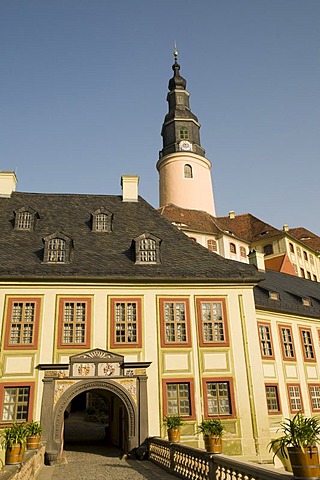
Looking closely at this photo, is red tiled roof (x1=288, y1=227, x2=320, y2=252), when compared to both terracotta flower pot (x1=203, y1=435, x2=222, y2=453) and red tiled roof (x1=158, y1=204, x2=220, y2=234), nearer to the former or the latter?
red tiled roof (x1=158, y1=204, x2=220, y2=234)

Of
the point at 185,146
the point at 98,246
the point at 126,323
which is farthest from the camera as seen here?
the point at 185,146

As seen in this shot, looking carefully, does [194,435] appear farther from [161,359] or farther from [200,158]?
[200,158]

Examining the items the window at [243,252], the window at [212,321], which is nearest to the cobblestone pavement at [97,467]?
the window at [212,321]

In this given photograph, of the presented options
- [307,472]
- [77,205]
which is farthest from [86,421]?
[307,472]

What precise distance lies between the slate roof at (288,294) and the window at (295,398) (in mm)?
4042

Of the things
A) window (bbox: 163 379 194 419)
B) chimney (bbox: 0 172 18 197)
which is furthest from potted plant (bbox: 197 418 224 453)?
chimney (bbox: 0 172 18 197)

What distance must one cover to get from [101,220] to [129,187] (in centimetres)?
381

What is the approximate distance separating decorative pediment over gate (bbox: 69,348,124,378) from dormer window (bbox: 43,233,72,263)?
4360mm

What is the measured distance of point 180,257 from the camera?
20.2 metres

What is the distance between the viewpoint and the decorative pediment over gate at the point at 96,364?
17000 millimetres

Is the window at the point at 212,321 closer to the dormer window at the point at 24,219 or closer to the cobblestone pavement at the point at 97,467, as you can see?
the cobblestone pavement at the point at 97,467

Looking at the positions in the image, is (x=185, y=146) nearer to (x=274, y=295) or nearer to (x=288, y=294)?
(x=288, y=294)

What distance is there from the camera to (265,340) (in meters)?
22.0

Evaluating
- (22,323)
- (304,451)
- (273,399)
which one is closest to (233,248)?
(273,399)
